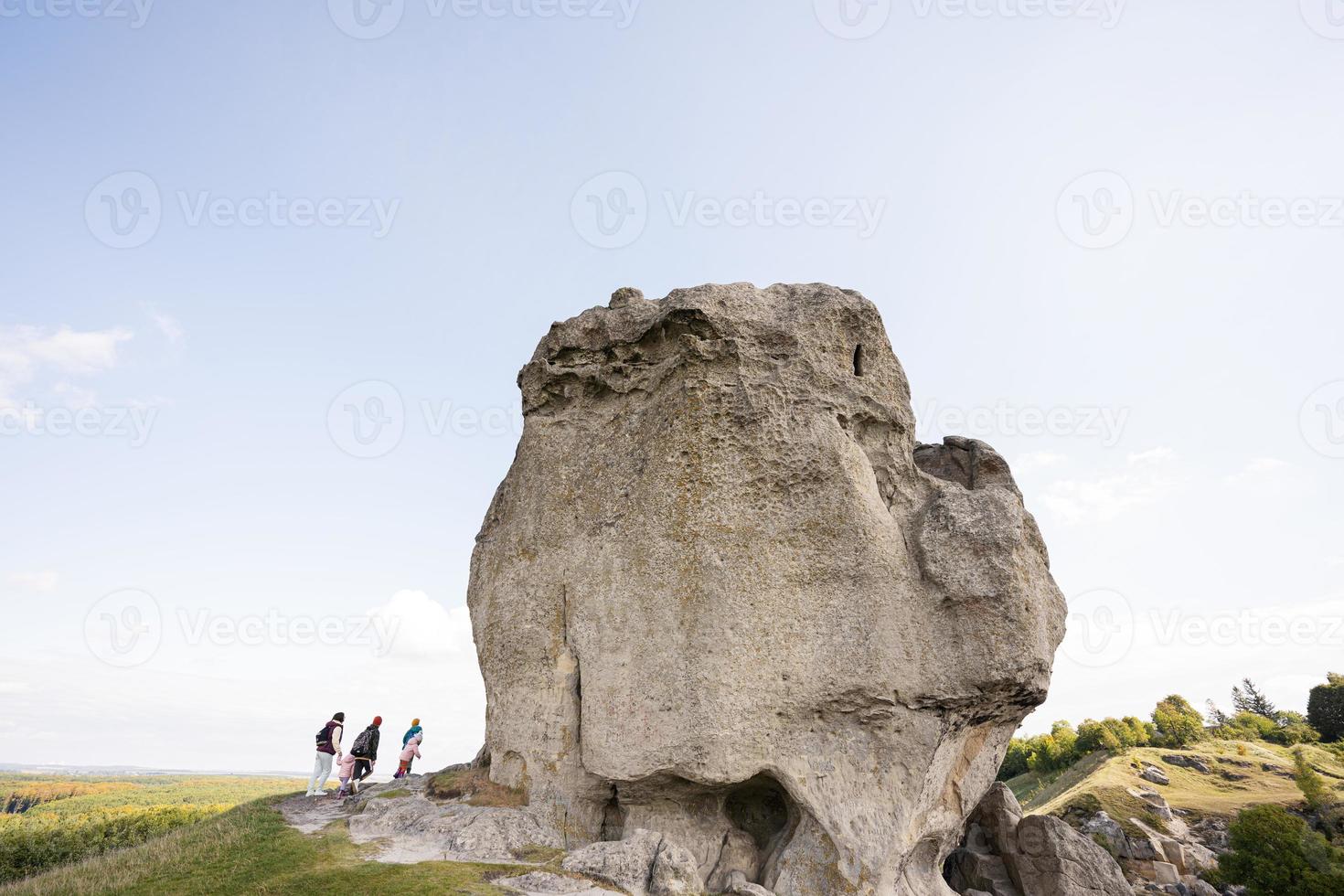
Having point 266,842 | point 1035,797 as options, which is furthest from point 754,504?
point 1035,797

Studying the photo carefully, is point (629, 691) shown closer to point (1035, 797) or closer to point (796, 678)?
point (796, 678)

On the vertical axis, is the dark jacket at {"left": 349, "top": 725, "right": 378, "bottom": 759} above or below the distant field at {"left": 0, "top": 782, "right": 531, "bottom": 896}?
above

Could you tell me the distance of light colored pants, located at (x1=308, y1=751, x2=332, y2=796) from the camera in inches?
704

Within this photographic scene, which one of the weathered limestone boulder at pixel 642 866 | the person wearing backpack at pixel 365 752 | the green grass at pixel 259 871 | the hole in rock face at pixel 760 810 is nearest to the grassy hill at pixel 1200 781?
the hole in rock face at pixel 760 810

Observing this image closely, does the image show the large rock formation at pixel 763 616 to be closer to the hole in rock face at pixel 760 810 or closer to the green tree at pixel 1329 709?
the hole in rock face at pixel 760 810

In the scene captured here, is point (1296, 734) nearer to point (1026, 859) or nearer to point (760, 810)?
point (1026, 859)

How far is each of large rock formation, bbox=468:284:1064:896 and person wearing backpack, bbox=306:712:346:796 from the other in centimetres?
399

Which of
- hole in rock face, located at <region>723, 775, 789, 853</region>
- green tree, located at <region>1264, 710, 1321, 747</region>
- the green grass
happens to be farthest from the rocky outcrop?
green tree, located at <region>1264, 710, 1321, 747</region>

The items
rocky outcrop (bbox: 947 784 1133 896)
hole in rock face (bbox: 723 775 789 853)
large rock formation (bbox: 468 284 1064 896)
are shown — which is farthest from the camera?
rocky outcrop (bbox: 947 784 1133 896)

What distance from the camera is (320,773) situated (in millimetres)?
18047

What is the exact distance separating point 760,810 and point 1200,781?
1708 inches

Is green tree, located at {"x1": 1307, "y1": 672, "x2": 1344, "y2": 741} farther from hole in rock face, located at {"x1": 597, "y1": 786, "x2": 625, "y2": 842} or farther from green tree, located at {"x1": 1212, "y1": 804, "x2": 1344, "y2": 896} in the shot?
hole in rock face, located at {"x1": 597, "y1": 786, "x2": 625, "y2": 842}

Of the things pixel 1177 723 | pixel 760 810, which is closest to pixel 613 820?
pixel 760 810

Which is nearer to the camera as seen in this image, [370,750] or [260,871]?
[260,871]
